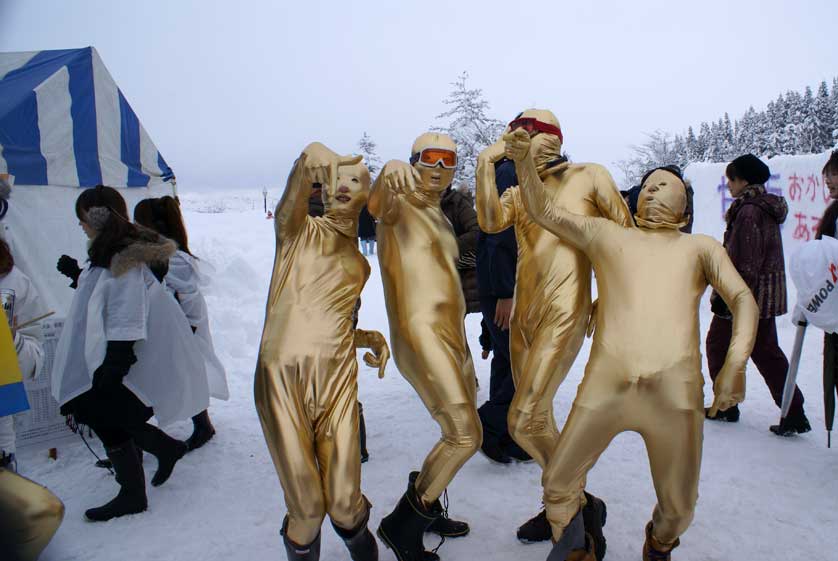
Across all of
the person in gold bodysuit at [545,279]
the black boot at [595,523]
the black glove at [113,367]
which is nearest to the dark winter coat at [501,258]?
the person in gold bodysuit at [545,279]

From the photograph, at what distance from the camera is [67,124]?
18.6ft

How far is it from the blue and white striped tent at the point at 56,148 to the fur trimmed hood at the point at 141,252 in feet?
8.27

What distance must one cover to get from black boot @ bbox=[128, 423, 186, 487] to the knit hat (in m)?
4.65

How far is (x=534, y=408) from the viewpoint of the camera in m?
2.52

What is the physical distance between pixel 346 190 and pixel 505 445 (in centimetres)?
244

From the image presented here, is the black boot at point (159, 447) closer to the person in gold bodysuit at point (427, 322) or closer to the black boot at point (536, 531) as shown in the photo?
the person in gold bodysuit at point (427, 322)

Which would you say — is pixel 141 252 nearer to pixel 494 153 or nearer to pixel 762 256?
pixel 494 153

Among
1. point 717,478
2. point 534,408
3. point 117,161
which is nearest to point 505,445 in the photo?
point 717,478

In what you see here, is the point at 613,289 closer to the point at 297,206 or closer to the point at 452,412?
the point at 452,412

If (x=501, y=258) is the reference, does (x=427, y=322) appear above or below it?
below

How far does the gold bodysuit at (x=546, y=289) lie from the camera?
253 cm

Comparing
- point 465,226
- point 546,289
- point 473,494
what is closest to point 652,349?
point 546,289

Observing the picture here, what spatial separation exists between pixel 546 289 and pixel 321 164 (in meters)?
1.16

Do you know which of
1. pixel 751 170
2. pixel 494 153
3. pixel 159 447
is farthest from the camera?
pixel 751 170
